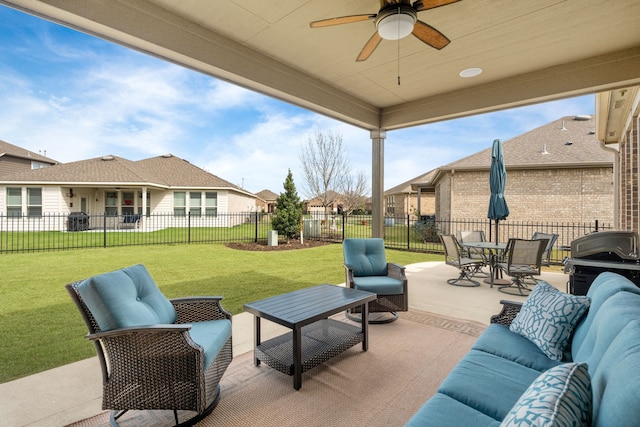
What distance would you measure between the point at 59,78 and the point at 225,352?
603 inches

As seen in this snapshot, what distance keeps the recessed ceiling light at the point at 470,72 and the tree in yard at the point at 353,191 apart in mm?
13638

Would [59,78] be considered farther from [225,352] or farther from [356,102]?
[225,352]

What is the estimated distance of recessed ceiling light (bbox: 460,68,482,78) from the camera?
4.36 m

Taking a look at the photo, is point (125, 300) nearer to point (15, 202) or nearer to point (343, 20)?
point (343, 20)

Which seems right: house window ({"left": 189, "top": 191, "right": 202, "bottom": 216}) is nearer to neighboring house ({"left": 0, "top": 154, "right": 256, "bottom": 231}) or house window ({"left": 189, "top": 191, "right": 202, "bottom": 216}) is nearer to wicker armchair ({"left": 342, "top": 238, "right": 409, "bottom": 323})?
neighboring house ({"left": 0, "top": 154, "right": 256, "bottom": 231})

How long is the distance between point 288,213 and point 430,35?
10.4 m

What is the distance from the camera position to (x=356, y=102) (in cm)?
555

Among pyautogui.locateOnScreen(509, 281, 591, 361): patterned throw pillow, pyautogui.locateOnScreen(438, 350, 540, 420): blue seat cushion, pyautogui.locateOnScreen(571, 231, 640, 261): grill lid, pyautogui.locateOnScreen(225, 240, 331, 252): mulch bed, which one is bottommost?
pyautogui.locateOnScreen(225, 240, 331, 252): mulch bed

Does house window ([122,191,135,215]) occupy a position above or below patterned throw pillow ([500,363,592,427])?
above

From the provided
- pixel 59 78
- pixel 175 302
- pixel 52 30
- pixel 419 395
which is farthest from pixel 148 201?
pixel 419 395

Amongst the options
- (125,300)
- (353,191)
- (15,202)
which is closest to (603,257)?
(125,300)

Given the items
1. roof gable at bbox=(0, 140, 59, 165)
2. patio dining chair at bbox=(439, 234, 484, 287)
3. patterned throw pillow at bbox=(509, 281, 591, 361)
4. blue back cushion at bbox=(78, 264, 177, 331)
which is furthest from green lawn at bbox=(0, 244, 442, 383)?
roof gable at bbox=(0, 140, 59, 165)

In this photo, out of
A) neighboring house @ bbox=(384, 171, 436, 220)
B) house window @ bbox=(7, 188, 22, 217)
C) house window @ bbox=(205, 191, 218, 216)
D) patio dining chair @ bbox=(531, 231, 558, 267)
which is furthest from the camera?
neighboring house @ bbox=(384, 171, 436, 220)

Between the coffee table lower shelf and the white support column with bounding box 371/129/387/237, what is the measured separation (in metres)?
2.99
